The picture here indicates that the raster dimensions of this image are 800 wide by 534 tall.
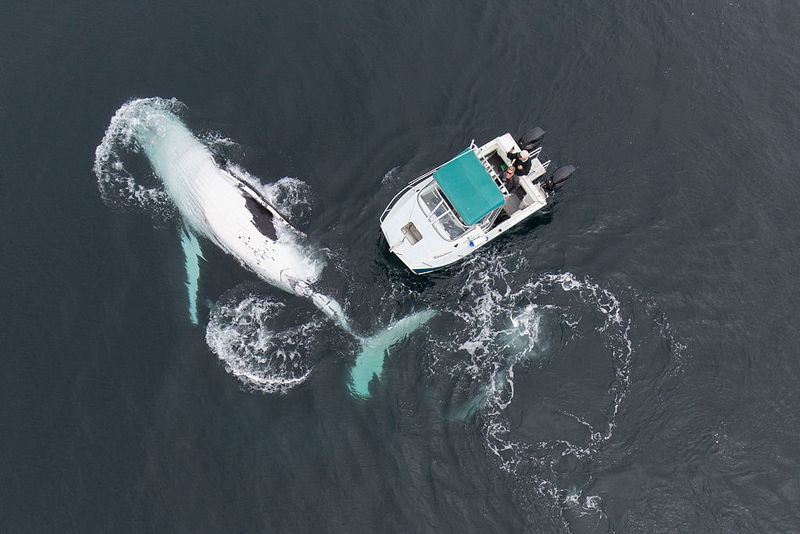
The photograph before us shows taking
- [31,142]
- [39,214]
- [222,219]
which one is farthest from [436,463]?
[31,142]

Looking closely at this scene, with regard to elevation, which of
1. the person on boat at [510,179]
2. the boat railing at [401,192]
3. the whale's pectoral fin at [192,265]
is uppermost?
the whale's pectoral fin at [192,265]

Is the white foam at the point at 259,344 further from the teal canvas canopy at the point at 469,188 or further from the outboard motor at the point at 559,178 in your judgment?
the outboard motor at the point at 559,178

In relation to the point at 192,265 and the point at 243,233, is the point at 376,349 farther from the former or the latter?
the point at 192,265

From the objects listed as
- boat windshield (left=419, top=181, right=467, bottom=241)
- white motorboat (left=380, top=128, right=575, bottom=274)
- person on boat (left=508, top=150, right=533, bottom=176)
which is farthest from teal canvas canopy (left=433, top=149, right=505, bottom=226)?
person on boat (left=508, top=150, right=533, bottom=176)

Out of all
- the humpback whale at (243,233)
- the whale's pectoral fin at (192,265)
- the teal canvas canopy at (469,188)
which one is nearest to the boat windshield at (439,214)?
the teal canvas canopy at (469,188)

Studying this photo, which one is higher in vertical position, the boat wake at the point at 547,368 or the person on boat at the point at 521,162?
the person on boat at the point at 521,162

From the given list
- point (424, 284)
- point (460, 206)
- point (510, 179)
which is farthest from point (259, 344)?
point (510, 179)
